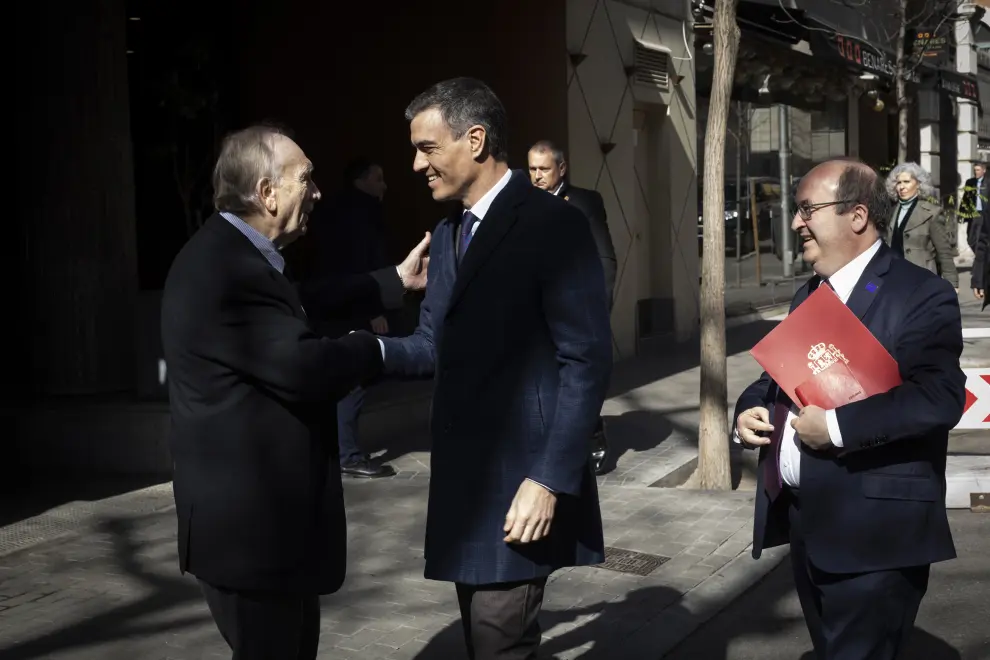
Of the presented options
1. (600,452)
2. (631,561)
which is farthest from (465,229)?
(600,452)

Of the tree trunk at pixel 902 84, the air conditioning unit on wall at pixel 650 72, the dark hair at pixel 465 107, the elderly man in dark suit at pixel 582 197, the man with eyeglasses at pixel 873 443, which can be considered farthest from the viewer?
the tree trunk at pixel 902 84

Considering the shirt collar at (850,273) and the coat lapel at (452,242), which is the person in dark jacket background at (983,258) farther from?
the coat lapel at (452,242)

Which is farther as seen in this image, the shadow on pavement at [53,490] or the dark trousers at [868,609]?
the shadow on pavement at [53,490]

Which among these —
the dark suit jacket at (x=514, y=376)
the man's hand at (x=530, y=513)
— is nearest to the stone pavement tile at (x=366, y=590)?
the dark suit jacket at (x=514, y=376)

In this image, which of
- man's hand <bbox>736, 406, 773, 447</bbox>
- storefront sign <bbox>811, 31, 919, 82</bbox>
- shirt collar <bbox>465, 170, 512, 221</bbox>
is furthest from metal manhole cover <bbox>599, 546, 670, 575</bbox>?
storefront sign <bbox>811, 31, 919, 82</bbox>

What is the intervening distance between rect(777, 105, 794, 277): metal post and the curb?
44.3 ft

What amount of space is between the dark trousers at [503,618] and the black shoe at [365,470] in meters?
4.56

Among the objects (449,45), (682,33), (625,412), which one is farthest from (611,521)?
(682,33)

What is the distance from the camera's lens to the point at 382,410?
8.87 meters

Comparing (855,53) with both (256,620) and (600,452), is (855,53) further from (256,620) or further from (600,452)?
(256,620)

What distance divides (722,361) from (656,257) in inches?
266

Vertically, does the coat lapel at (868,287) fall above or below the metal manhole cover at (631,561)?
above

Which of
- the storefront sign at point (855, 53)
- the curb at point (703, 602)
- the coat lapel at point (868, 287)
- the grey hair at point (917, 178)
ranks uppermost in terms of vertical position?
the storefront sign at point (855, 53)

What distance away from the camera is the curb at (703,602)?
195 inches
